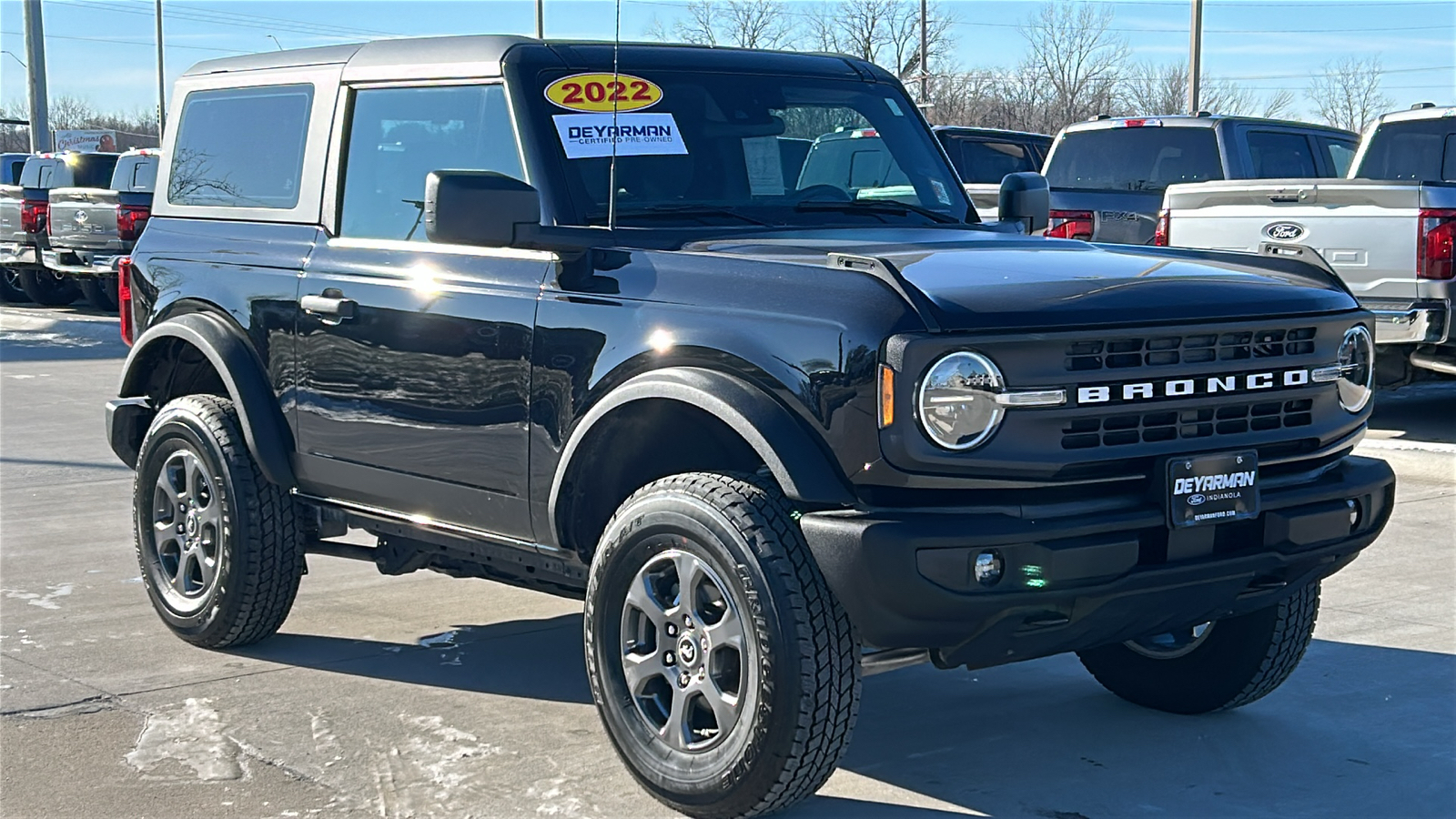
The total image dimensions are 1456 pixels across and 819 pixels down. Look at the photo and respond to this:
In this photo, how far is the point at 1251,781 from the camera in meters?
4.40

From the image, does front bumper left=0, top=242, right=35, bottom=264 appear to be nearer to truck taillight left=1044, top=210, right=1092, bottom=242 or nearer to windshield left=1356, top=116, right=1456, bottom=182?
truck taillight left=1044, top=210, right=1092, bottom=242

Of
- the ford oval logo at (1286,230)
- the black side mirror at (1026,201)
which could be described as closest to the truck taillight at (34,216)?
the ford oval logo at (1286,230)

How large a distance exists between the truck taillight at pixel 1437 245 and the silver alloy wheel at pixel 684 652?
6.86 metres

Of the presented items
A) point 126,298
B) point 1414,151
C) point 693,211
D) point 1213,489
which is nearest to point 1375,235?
point 1414,151

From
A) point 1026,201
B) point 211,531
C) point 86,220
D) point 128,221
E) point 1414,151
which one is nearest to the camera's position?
point 211,531

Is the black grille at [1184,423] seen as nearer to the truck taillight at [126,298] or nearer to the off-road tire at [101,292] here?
the truck taillight at [126,298]

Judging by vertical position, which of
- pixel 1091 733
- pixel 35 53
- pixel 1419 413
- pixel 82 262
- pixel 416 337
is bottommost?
pixel 1091 733

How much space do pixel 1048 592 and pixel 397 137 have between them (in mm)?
2667

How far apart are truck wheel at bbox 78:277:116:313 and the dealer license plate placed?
2004 centimetres

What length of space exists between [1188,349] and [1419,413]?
8.35m

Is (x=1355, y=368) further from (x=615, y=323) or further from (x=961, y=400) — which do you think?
(x=615, y=323)

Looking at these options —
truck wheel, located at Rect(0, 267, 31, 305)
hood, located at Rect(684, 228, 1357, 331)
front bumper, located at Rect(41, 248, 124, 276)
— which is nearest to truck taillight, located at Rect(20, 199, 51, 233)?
front bumper, located at Rect(41, 248, 124, 276)

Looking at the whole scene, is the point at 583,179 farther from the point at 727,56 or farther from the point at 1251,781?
the point at 1251,781

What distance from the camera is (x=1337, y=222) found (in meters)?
9.94
